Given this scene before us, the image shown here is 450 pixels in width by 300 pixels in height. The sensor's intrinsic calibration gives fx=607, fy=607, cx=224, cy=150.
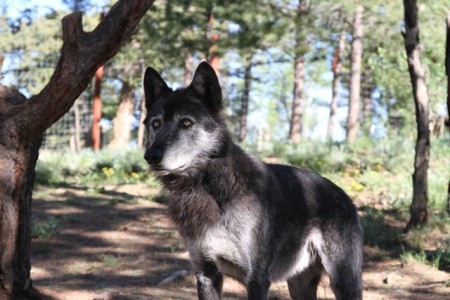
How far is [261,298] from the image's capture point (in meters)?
4.12

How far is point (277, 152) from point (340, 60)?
60.9ft

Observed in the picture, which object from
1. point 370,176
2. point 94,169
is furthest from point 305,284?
point 94,169

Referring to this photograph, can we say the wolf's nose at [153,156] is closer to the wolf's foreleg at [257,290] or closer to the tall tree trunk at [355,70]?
the wolf's foreleg at [257,290]

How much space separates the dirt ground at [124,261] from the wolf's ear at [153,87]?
6.96ft

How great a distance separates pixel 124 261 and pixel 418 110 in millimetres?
4515

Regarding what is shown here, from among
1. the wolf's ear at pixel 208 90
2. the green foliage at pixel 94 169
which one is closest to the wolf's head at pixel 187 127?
the wolf's ear at pixel 208 90

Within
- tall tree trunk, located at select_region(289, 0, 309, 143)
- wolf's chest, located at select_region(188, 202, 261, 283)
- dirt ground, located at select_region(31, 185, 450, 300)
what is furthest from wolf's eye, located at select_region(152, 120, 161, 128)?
tall tree trunk, located at select_region(289, 0, 309, 143)

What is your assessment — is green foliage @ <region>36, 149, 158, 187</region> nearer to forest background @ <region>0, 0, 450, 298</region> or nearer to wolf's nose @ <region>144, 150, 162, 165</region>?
forest background @ <region>0, 0, 450, 298</region>

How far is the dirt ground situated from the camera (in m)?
6.70

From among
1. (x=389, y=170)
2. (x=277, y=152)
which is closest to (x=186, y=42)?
(x=277, y=152)

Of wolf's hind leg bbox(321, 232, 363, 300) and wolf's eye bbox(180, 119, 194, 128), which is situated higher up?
wolf's eye bbox(180, 119, 194, 128)

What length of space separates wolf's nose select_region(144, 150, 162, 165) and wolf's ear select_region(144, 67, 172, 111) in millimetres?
771

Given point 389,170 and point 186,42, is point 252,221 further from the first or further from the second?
point 186,42

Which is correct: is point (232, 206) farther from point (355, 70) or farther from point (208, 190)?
point (355, 70)
